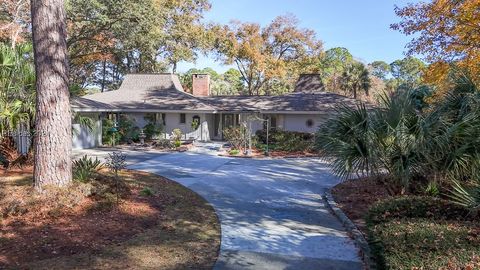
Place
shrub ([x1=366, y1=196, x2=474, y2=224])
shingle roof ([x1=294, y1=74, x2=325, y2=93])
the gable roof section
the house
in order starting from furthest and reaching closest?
1. shingle roof ([x1=294, y1=74, x2=325, y2=93])
2. the gable roof section
3. the house
4. shrub ([x1=366, y1=196, x2=474, y2=224])

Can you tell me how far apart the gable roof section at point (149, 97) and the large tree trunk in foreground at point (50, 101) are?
15086 millimetres

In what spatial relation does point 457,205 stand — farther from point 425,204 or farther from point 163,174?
point 163,174

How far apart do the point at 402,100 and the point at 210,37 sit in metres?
30.0

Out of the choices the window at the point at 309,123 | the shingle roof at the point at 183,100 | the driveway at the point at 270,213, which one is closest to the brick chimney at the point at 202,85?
the shingle roof at the point at 183,100

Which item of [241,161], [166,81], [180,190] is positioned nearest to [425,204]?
[180,190]

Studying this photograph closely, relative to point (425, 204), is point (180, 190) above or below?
below

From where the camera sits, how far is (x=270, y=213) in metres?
7.87

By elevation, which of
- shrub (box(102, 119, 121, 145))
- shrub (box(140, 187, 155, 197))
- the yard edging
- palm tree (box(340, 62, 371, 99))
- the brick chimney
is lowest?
the yard edging

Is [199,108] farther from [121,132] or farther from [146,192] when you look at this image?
[146,192]

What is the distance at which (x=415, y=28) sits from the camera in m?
11.8

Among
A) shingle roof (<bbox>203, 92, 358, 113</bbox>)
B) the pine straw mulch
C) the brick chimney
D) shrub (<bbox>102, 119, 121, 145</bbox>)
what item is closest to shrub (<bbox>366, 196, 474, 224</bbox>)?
the pine straw mulch

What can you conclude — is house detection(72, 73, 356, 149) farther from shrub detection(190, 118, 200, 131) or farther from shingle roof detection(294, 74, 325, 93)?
shingle roof detection(294, 74, 325, 93)

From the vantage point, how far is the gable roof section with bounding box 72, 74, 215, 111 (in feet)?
85.6

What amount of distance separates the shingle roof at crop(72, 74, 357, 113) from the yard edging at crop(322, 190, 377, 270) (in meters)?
14.5
